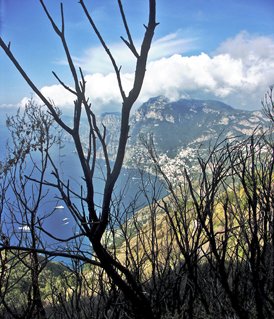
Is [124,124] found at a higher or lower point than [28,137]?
lower

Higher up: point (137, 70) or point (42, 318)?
point (137, 70)

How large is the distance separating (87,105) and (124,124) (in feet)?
0.67

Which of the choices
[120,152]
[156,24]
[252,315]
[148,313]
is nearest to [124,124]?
[120,152]

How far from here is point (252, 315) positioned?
3.76 meters

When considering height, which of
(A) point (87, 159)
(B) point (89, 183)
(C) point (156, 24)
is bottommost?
(B) point (89, 183)

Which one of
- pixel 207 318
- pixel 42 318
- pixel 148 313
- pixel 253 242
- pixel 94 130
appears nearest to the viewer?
pixel 94 130

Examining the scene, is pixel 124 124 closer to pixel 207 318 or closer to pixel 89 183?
pixel 89 183

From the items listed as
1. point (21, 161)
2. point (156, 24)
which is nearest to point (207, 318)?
point (156, 24)

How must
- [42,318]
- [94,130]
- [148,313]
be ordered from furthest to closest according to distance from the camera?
[42,318] → [148,313] → [94,130]

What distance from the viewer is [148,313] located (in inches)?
71.2

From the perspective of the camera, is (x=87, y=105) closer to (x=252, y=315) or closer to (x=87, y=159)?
(x=87, y=159)

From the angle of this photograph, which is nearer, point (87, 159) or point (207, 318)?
point (87, 159)

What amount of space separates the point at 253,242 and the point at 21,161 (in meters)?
5.02

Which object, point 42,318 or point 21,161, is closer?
point 42,318
